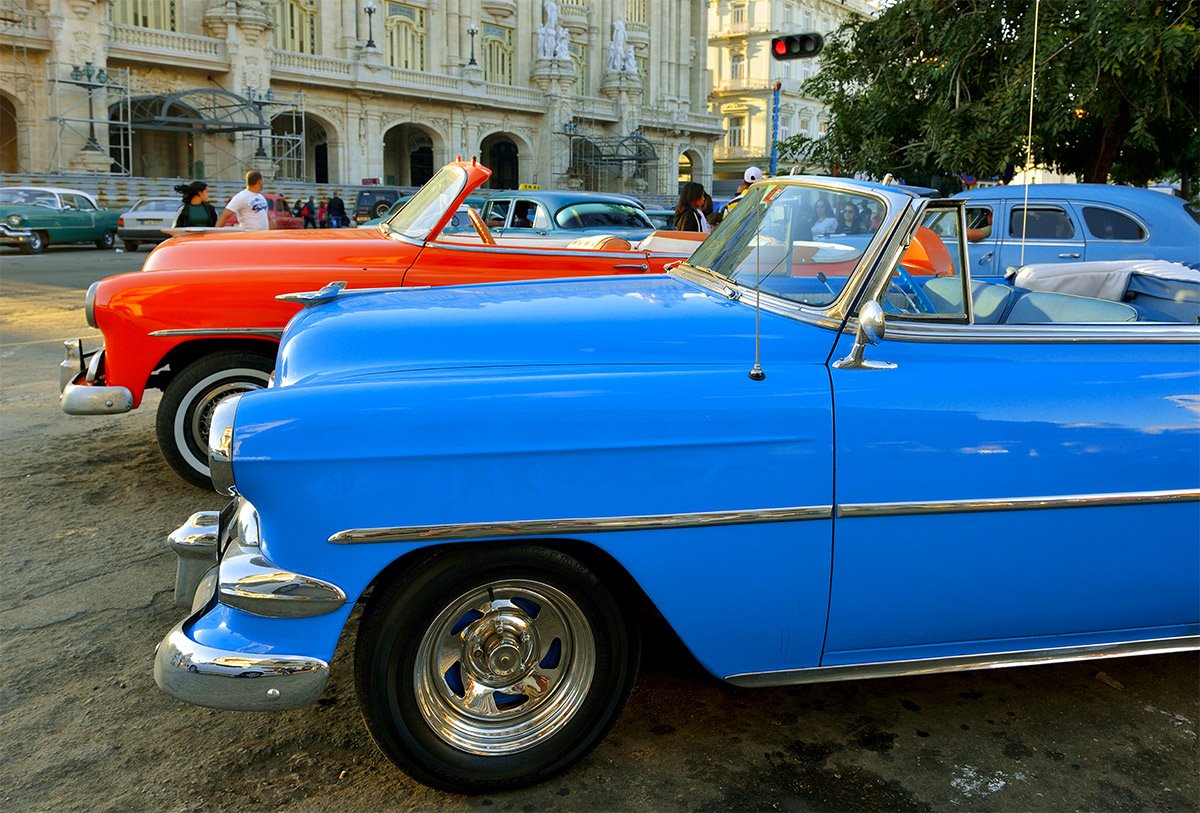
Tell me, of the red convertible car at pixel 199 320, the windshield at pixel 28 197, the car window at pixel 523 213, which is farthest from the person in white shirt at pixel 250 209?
the windshield at pixel 28 197

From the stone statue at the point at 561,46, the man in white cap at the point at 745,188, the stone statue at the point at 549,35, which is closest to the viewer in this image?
the man in white cap at the point at 745,188

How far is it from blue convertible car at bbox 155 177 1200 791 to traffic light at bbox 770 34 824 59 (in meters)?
10.4

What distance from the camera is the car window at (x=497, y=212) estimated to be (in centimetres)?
1269

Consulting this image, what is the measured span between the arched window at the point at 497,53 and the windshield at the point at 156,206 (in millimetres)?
28136

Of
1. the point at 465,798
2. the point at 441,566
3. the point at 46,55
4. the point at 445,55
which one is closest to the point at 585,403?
the point at 441,566

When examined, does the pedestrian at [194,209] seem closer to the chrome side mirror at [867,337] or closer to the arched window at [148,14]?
the chrome side mirror at [867,337]

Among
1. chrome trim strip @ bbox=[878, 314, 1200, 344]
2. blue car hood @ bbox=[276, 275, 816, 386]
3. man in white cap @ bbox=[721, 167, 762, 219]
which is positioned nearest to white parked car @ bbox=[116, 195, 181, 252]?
man in white cap @ bbox=[721, 167, 762, 219]

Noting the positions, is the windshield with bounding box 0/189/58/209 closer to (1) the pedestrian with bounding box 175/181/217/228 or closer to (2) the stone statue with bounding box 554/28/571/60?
(1) the pedestrian with bounding box 175/181/217/228

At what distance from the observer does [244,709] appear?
2412 mm

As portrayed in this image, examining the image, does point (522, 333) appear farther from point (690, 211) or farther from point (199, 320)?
point (690, 211)

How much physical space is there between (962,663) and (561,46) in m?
52.2

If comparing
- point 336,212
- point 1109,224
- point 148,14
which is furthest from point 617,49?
point 1109,224

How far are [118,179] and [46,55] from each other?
190 inches

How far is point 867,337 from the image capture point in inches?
106
